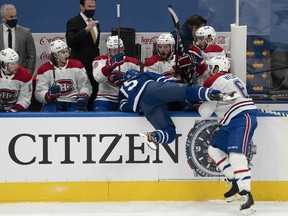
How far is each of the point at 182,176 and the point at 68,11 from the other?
3359mm

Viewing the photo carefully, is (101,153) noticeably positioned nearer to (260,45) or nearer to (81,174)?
(81,174)

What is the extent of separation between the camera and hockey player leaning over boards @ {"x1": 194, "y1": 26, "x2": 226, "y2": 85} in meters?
8.23

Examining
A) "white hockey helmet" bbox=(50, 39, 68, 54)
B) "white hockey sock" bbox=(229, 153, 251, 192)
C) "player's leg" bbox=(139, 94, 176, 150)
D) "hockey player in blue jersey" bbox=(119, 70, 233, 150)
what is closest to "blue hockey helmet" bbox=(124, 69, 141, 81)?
"hockey player in blue jersey" bbox=(119, 70, 233, 150)

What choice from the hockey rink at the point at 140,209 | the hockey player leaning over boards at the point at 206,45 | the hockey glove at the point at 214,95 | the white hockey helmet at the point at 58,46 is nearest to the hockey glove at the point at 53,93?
the white hockey helmet at the point at 58,46

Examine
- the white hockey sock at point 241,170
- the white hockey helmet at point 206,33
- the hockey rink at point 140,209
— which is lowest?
the hockey rink at point 140,209

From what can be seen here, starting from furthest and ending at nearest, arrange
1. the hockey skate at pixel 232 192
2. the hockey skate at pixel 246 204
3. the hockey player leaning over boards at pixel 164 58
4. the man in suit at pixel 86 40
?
the man in suit at pixel 86 40 < the hockey player leaning over boards at pixel 164 58 < the hockey skate at pixel 232 192 < the hockey skate at pixel 246 204

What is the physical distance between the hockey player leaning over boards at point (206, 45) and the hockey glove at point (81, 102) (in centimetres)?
92

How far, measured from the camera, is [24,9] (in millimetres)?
10586

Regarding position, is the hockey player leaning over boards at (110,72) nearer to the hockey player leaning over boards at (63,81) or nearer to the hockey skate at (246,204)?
the hockey player leaning over boards at (63,81)

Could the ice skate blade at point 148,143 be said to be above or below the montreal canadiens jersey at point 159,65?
below

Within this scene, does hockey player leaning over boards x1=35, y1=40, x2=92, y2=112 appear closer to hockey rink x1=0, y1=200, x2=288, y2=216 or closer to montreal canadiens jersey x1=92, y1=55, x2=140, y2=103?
montreal canadiens jersey x1=92, y1=55, x2=140, y2=103

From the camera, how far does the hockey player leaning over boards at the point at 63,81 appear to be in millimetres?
8227

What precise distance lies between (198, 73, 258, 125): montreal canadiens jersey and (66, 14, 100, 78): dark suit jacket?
5.16 ft

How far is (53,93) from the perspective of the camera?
8.09 metres
